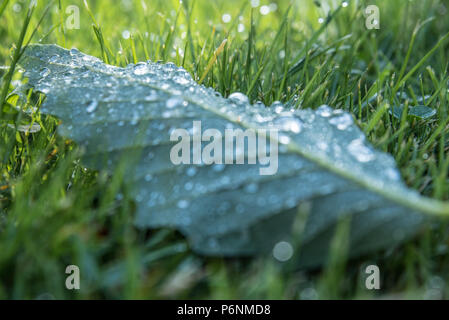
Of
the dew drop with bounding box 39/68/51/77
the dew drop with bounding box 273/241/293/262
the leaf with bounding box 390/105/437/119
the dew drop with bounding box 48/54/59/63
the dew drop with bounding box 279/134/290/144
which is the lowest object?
the dew drop with bounding box 273/241/293/262

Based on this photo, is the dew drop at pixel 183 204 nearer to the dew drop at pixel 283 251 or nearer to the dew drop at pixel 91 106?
the dew drop at pixel 283 251

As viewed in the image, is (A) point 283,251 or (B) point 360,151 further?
(B) point 360,151

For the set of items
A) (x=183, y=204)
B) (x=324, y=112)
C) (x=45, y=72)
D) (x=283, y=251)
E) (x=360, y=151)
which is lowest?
(x=283, y=251)

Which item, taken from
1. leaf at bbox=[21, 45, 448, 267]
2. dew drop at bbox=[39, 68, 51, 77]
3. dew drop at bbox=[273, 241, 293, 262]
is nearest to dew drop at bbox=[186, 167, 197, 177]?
leaf at bbox=[21, 45, 448, 267]

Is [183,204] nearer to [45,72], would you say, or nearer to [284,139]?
[284,139]

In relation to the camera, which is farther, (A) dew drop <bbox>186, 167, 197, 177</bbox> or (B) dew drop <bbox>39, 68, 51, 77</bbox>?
(B) dew drop <bbox>39, 68, 51, 77</bbox>

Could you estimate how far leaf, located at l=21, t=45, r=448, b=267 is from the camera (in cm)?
93

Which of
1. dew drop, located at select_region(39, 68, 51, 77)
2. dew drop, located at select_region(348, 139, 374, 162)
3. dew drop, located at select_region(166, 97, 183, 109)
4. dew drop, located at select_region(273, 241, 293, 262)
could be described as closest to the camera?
dew drop, located at select_region(273, 241, 293, 262)

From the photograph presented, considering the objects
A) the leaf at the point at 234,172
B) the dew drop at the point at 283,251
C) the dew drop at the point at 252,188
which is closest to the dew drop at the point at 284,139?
the leaf at the point at 234,172

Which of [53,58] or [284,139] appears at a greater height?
[53,58]

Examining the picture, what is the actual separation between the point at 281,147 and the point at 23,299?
2.03ft

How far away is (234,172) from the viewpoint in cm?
104

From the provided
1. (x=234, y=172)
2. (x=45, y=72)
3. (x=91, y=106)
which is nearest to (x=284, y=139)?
(x=234, y=172)

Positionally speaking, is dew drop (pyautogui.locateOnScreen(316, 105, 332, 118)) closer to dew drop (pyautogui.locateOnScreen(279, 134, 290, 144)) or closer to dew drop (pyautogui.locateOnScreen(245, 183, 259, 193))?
dew drop (pyautogui.locateOnScreen(279, 134, 290, 144))
